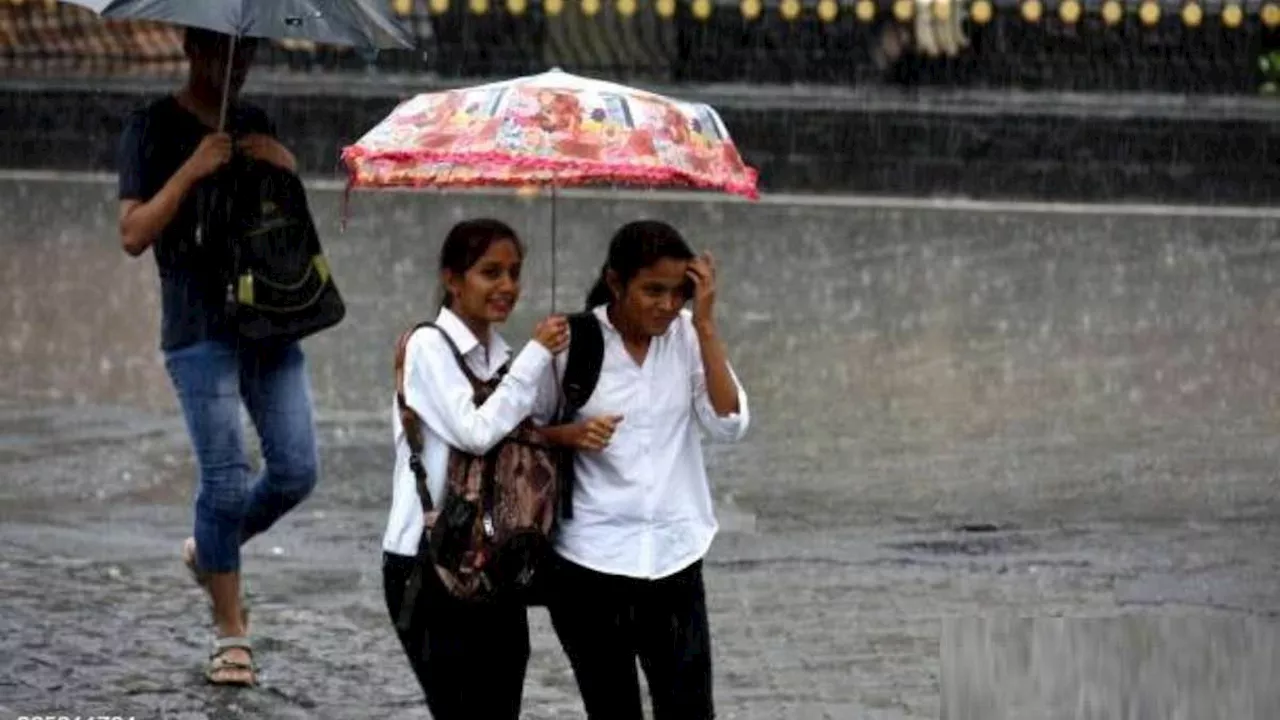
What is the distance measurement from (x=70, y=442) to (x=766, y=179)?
9.37m

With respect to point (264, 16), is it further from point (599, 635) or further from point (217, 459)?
point (599, 635)

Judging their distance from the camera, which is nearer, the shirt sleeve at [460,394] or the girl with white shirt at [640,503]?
the shirt sleeve at [460,394]

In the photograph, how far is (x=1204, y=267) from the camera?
1747 centimetres

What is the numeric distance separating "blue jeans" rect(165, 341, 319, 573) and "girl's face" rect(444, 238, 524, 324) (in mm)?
1658

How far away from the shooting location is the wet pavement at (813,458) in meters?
8.62

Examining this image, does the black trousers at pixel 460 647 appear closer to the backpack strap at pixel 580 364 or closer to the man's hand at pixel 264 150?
Answer: the backpack strap at pixel 580 364

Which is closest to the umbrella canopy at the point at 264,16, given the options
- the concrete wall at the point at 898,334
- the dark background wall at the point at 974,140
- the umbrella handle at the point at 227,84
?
the umbrella handle at the point at 227,84

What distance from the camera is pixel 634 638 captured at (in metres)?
6.35

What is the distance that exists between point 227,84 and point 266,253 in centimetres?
41

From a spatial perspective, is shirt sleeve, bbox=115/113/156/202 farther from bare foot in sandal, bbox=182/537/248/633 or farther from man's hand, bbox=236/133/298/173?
bare foot in sandal, bbox=182/537/248/633

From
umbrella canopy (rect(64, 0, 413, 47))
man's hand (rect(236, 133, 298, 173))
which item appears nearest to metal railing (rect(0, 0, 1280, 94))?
man's hand (rect(236, 133, 298, 173))

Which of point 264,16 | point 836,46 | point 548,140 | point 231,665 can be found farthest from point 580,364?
point 836,46

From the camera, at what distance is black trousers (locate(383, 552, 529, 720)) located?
20.6ft

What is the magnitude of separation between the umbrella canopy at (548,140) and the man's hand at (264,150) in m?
1.11
